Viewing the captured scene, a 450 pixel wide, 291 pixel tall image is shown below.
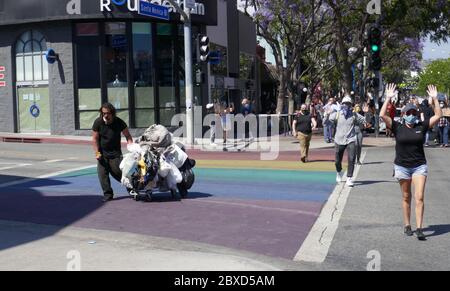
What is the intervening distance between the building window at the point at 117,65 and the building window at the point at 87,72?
444mm

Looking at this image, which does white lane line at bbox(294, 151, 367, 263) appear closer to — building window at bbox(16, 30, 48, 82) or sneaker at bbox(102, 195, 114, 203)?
sneaker at bbox(102, 195, 114, 203)

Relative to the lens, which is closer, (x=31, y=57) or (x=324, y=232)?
(x=324, y=232)

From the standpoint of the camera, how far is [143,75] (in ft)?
92.1

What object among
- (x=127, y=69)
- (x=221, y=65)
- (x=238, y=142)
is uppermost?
(x=221, y=65)

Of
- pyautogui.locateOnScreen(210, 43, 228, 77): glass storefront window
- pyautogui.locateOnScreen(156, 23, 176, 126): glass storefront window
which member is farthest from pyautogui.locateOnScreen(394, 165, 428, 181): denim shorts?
pyautogui.locateOnScreen(210, 43, 228, 77): glass storefront window

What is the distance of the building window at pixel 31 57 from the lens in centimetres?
2820

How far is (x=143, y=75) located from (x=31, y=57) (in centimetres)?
535

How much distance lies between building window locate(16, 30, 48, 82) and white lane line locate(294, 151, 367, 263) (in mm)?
19890

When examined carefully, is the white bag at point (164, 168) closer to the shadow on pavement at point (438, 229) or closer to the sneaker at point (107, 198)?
the sneaker at point (107, 198)

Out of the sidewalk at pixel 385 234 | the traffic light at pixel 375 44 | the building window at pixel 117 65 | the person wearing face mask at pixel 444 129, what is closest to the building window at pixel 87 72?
the building window at pixel 117 65

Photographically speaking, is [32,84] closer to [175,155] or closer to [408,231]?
[175,155]

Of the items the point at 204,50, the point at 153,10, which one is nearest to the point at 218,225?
the point at 204,50
